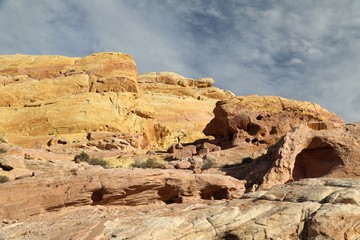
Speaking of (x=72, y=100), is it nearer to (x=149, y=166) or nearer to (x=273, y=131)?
(x=149, y=166)

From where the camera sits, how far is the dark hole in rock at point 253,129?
27625mm

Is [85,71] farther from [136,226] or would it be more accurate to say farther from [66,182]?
[136,226]

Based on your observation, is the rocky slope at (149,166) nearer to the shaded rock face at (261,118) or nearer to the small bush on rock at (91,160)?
the shaded rock face at (261,118)

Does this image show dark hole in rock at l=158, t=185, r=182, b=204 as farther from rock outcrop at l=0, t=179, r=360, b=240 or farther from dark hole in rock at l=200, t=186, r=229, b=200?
rock outcrop at l=0, t=179, r=360, b=240

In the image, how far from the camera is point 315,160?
1791 centimetres

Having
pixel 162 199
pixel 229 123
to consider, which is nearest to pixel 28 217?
pixel 162 199

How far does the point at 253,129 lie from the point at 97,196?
17.1 m

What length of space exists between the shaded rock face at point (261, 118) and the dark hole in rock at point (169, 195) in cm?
1427

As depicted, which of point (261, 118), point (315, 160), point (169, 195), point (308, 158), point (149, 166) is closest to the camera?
point (169, 195)

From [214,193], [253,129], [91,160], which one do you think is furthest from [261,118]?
[214,193]

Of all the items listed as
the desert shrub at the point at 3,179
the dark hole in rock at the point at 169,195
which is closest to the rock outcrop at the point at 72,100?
the desert shrub at the point at 3,179

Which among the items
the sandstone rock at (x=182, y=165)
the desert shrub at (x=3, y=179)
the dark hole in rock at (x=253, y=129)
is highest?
the dark hole in rock at (x=253, y=129)

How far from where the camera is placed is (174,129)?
5719 centimetres

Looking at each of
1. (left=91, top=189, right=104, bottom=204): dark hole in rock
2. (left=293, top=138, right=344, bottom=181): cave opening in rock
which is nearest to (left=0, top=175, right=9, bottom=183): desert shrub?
(left=91, top=189, right=104, bottom=204): dark hole in rock
